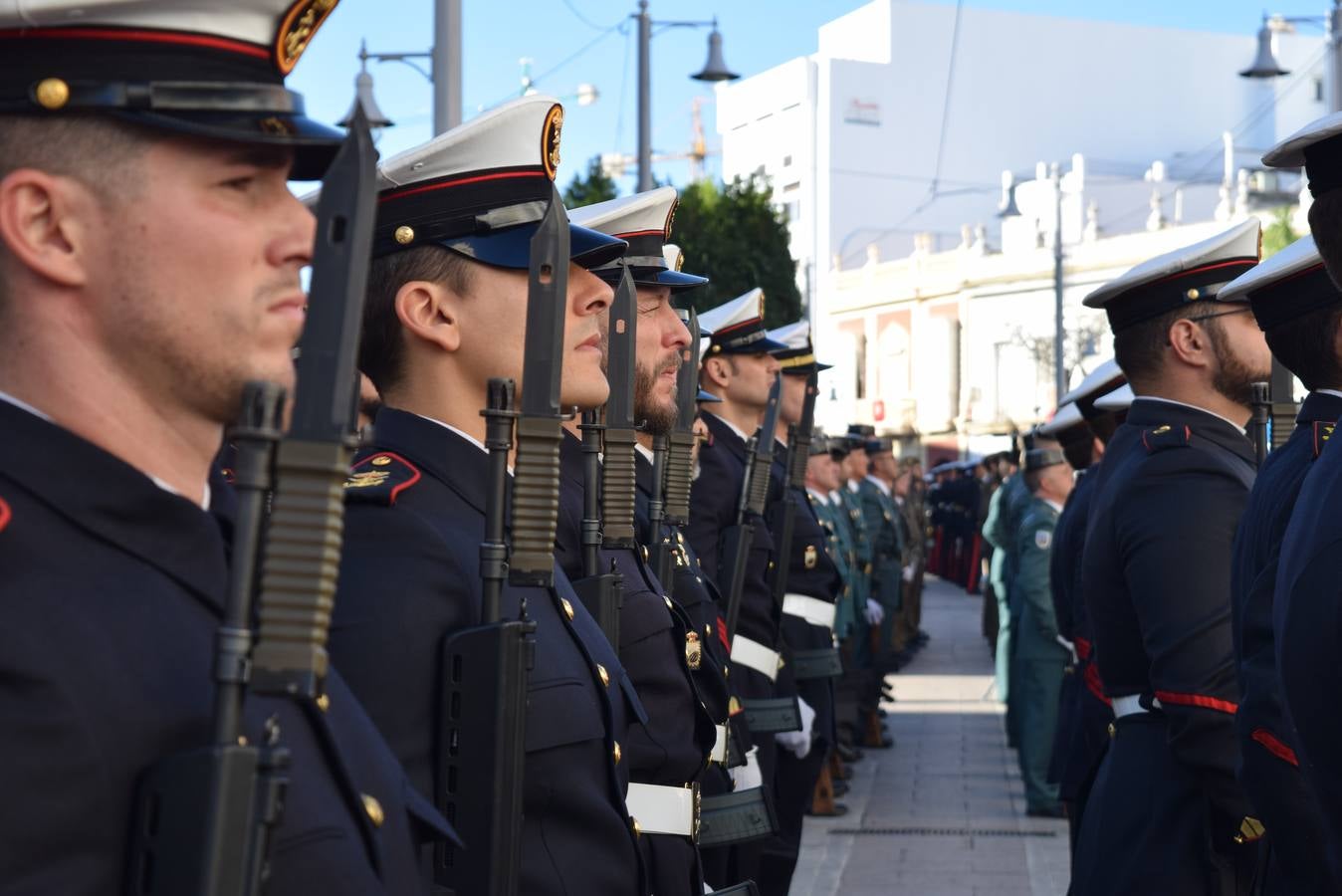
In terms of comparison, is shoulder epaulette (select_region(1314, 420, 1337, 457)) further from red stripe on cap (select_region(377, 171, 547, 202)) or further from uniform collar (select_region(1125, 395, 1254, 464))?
red stripe on cap (select_region(377, 171, 547, 202))

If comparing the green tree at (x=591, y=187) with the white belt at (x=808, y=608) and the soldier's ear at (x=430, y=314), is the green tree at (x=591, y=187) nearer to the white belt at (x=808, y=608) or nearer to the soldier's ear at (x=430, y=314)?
the white belt at (x=808, y=608)

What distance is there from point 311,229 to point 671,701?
198 centimetres

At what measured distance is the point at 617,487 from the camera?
11.9 ft

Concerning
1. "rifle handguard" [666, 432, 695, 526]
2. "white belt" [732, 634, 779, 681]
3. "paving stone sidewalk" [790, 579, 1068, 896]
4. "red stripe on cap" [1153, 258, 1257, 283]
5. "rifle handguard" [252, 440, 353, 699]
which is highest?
"red stripe on cap" [1153, 258, 1257, 283]

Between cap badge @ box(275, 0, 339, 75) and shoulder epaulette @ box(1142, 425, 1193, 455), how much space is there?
2830 millimetres

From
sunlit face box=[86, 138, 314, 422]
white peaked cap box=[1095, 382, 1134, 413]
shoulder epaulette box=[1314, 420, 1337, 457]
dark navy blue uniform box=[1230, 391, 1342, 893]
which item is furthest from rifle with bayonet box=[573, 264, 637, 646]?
white peaked cap box=[1095, 382, 1134, 413]

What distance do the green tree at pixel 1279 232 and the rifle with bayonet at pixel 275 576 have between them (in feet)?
132

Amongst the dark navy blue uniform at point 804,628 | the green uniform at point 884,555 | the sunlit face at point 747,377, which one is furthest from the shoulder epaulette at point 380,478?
the green uniform at point 884,555

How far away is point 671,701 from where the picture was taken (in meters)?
3.65

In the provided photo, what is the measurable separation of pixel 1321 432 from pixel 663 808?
136 centimetres

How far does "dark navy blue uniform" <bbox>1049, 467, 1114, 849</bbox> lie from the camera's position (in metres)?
5.70

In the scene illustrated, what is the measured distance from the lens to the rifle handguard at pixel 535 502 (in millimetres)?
2641

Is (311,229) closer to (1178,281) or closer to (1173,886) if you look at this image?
(1173,886)

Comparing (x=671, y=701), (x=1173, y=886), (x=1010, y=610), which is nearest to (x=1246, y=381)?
(x=1173, y=886)
